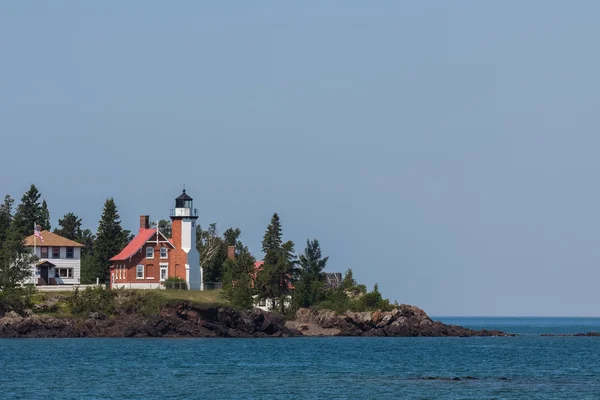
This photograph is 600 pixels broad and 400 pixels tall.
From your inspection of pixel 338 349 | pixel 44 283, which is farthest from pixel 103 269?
pixel 338 349

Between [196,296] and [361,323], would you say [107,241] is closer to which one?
[196,296]

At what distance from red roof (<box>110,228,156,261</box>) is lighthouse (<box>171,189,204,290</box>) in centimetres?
311

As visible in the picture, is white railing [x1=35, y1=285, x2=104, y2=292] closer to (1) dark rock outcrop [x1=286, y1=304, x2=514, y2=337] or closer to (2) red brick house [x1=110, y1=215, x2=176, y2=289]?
(2) red brick house [x1=110, y1=215, x2=176, y2=289]

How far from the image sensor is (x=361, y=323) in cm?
11862

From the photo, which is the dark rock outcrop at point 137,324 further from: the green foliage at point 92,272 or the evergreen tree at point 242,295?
the green foliage at point 92,272

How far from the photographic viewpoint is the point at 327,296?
119m

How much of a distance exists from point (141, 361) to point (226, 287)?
37231mm

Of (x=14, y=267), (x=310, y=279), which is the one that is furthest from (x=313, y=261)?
(x=14, y=267)

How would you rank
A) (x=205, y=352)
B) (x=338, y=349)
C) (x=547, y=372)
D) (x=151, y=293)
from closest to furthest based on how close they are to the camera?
(x=547, y=372)
(x=205, y=352)
(x=338, y=349)
(x=151, y=293)

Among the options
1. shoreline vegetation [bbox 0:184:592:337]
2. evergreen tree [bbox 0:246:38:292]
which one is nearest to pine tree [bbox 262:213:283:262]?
shoreline vegetation [bbox 0:184:592:337]

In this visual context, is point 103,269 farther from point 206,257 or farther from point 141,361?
point 141,361

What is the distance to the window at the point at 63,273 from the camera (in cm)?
11550

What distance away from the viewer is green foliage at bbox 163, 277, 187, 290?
360 feet

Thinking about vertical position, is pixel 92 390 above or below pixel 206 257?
below
